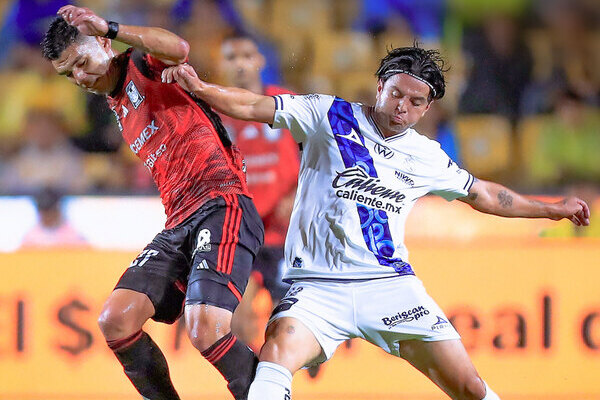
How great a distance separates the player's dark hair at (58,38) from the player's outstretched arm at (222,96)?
52cm

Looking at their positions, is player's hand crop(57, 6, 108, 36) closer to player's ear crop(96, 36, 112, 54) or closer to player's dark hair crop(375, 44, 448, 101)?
player's ear crop(96, 36, 112, 54)

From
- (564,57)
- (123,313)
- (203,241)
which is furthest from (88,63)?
(564,57)

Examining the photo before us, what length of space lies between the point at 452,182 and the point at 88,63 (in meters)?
1.69

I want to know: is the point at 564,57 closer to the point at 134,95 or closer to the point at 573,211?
the point at 573,211

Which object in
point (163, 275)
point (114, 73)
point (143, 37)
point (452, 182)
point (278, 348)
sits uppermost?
point (143, 37)

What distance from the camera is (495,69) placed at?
7.02m

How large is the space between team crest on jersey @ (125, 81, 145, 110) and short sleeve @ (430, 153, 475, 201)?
1.36 meters

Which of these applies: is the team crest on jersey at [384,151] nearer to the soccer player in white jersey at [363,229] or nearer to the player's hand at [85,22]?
the soccer player in white jersey at [363,229]

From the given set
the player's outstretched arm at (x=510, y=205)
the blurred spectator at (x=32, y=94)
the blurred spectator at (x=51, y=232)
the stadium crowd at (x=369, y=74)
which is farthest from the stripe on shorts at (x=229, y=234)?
the blurred spectator at (x=32, y=94)

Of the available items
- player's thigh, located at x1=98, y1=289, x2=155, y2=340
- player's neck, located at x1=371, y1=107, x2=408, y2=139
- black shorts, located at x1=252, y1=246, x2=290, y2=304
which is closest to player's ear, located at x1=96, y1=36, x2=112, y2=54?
player's thigh, located at x1=98, y1=289, x2=155, y2=340

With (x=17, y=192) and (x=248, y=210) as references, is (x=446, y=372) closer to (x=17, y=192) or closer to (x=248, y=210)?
(x=248, y=210)

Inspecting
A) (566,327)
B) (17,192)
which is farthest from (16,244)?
(566,327)

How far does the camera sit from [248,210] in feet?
12.5

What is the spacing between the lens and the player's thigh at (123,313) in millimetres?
3504
